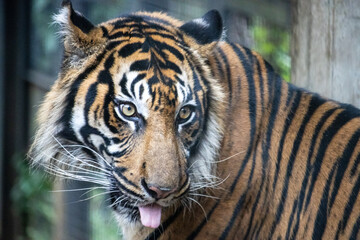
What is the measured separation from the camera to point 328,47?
10.8 ft

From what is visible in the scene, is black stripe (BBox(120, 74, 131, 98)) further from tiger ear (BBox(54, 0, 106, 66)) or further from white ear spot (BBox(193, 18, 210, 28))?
white ear spot (BBox(193, 18, 210, 28))

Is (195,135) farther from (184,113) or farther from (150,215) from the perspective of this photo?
(150,215)

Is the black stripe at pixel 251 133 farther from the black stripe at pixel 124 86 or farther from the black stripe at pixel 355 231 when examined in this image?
the black stripe at pixel 124 86

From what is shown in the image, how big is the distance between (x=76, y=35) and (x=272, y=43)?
1.76 meters

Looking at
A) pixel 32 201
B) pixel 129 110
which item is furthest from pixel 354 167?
pixel 32 201

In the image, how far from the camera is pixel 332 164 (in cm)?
266

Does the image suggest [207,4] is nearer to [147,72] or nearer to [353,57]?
[353,57]

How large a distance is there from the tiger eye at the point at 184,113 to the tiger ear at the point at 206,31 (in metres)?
0.33

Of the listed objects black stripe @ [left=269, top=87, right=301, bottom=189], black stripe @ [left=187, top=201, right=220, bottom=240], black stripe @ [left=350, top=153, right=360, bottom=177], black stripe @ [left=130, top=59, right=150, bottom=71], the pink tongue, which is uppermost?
black stripe @ [left=130, top=59, right=150, bottom=71]

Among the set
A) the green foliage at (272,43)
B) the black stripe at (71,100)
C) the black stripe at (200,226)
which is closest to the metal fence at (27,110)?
the green foliage at (272,43)

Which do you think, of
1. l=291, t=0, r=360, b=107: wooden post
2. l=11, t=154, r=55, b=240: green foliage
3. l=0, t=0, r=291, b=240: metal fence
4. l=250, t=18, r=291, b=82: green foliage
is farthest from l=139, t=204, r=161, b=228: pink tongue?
l=11, t=154, r=55, b=240: green foliage

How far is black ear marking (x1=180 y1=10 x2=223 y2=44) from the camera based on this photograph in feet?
8.83

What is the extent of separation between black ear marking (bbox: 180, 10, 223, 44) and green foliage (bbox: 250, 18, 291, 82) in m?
0.96

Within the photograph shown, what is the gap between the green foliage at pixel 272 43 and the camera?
12.1 feet
